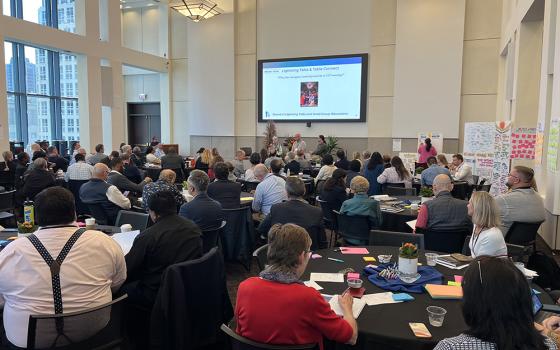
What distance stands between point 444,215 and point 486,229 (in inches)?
39.4

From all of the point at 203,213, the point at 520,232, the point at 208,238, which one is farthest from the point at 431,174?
the point at 208,238

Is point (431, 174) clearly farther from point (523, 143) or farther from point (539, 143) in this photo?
point (539, 143)

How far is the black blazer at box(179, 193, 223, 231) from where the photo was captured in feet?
13.6

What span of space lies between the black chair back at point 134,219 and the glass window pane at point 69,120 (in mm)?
12091

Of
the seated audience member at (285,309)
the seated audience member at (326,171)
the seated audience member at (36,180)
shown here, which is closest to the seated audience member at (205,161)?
the seated audience member at (326,171)

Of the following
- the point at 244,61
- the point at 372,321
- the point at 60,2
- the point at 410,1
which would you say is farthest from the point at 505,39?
the point at 60,2

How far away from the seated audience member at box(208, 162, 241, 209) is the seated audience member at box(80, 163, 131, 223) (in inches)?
40.2

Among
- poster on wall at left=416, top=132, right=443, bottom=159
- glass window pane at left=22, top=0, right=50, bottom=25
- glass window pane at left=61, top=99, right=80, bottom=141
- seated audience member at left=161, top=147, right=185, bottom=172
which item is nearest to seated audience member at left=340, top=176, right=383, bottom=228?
seated audience member at left=161, top=147, right=185, bottom=172

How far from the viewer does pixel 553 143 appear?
5469mm

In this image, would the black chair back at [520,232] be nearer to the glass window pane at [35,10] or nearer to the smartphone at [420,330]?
the smartphone at [420,330]

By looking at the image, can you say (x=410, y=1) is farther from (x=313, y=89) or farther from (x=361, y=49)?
(x=313, y=89)

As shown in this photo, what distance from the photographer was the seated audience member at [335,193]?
571 centimetres

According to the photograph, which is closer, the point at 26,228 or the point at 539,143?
the point at 26,228

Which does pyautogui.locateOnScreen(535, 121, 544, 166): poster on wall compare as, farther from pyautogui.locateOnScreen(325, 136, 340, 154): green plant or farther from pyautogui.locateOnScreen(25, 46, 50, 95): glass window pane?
pyautogui.locateOnScreen(25, 46, 50, 95): glass window pane
